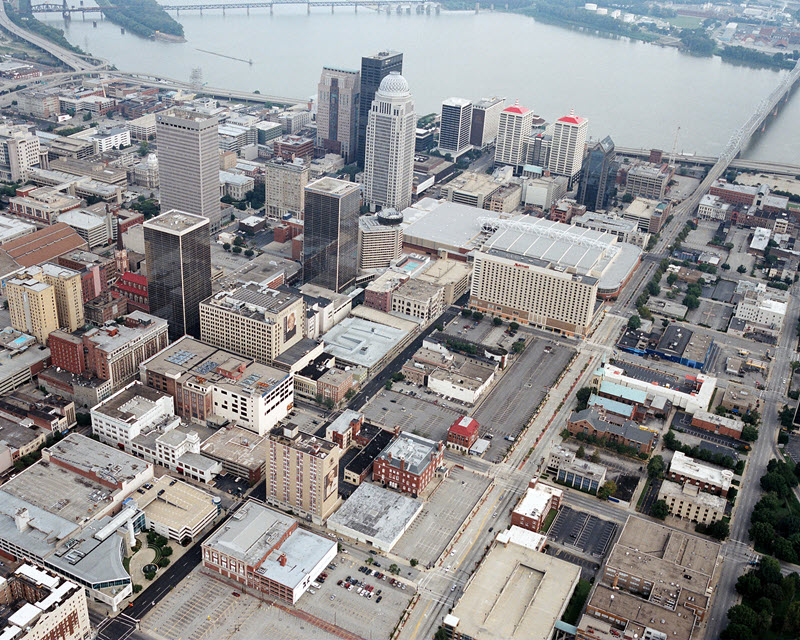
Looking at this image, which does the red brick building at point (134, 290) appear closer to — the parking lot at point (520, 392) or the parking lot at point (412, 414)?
the parking lot at point (412, 414)

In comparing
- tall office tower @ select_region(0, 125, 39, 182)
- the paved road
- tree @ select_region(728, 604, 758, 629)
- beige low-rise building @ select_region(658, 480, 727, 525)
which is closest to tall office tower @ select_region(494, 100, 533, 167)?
the paved road

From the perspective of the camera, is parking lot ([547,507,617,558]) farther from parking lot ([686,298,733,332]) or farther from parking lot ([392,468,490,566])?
parking lot ([686,298,733,332])

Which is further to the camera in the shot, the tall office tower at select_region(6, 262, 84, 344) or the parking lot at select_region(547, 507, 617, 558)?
the tall office tower at select_region(6, 262, 84, 344)

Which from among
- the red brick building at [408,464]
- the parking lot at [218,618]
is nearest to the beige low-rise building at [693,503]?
the red brick building at [408,464]

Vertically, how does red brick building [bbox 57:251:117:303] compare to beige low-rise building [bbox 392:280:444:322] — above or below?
above

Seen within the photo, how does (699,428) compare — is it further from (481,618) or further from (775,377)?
(481,618)

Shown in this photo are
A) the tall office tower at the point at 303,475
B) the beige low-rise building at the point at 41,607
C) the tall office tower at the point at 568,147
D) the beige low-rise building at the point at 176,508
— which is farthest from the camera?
the tall office tower at the point at 568,147

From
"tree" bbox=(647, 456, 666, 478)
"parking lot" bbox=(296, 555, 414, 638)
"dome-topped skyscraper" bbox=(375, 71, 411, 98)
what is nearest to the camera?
"parking lot" bbox=(296, 555, 414, 638)
